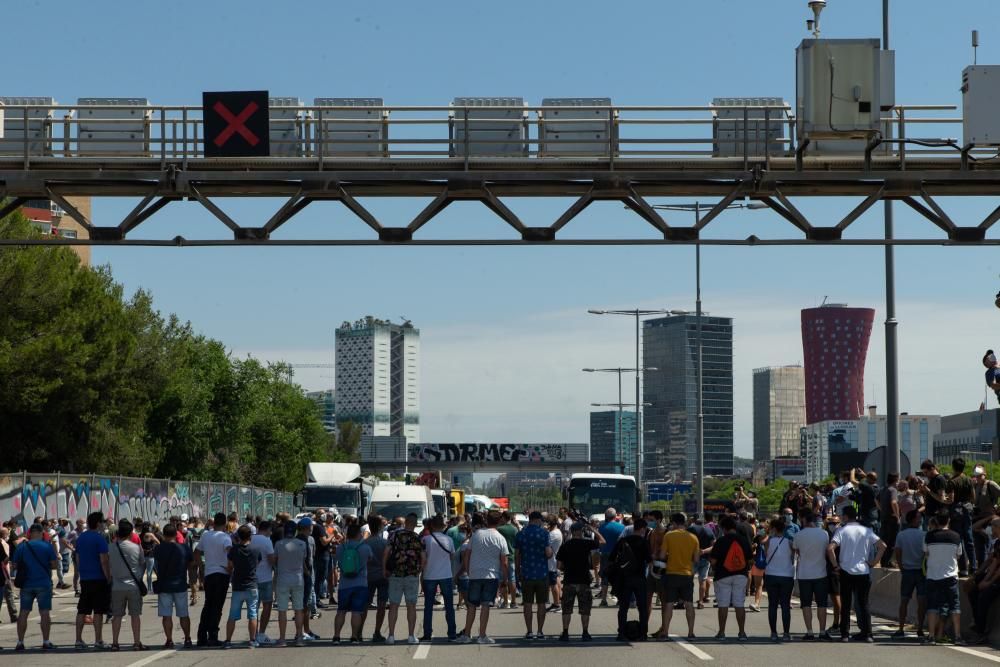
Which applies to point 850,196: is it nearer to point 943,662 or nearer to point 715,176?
point 715,176

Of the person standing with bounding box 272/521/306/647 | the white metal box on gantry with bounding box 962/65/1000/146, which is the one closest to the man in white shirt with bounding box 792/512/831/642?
Answer: the white metal box on gantry with bounding box 962/65/1000/146

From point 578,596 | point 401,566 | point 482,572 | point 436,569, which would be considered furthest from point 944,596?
point 401,566

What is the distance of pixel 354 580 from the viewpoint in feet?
64.0

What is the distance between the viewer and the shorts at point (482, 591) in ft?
64.2

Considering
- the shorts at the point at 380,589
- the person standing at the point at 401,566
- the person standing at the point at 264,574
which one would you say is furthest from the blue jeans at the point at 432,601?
the person standing at the point at 264,574

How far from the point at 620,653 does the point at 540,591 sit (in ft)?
8.36

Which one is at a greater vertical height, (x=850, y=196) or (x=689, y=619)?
(x=850, y=196)

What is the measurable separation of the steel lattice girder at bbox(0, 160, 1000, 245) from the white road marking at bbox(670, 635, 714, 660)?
5.57 meters

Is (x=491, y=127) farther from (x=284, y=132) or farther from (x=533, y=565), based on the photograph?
(x=533, y=565)

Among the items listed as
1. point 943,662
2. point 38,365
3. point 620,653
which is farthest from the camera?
point 38,365

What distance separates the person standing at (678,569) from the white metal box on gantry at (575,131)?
239 inches

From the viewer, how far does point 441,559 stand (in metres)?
19.7

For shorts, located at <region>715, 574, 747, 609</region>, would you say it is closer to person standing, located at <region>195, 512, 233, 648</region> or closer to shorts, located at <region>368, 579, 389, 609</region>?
shorts, located at <region>368, 579, 389, 609</region>

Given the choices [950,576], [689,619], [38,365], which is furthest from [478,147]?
[38,365]
